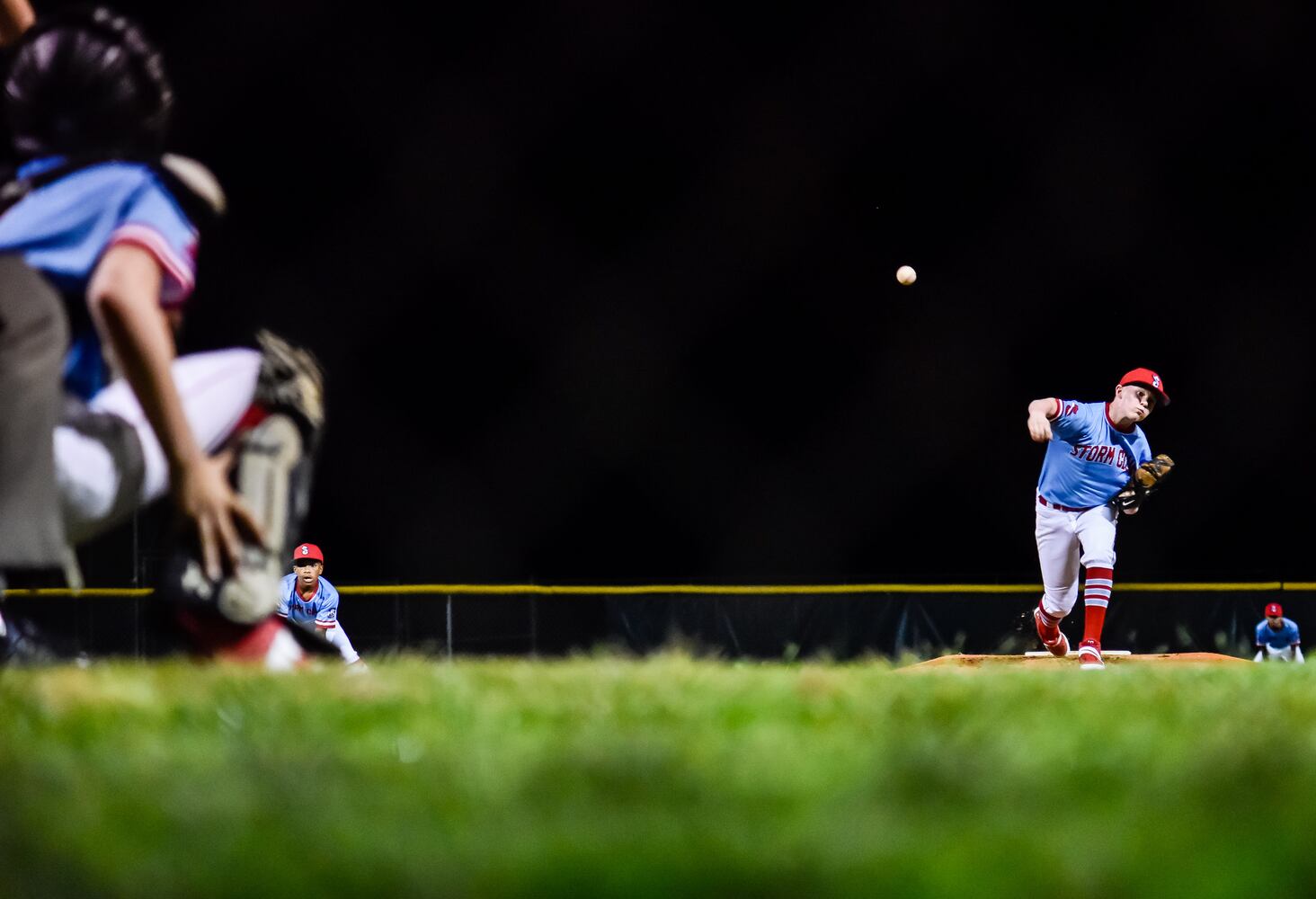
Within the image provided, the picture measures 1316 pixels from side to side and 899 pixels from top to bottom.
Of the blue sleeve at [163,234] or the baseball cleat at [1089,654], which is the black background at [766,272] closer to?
the baseball cleat at [1089,654]

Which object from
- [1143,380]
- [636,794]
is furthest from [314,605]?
[636,794]

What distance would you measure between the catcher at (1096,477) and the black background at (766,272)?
15.9ft

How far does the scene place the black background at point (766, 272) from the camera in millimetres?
11852

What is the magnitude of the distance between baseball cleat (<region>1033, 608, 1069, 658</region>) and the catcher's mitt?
103 centimetres

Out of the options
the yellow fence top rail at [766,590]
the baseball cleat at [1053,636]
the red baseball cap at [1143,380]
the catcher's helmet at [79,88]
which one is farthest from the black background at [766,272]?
the catcher's helmet at [79,88]

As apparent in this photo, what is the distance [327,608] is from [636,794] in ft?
26.9

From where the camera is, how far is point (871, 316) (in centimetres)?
1566

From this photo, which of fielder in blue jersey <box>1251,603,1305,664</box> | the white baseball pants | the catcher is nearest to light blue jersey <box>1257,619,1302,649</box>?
fielder in blue jersey <box>1251,603,1305,664</box>

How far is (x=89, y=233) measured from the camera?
8.10ft

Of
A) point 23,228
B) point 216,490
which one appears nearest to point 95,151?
point 23,228

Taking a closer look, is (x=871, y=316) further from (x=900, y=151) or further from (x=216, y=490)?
(x=216, y=490)

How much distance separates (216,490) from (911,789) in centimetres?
169

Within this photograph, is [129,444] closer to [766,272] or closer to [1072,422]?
[1072,422]

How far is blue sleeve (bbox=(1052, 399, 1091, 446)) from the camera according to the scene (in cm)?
740
